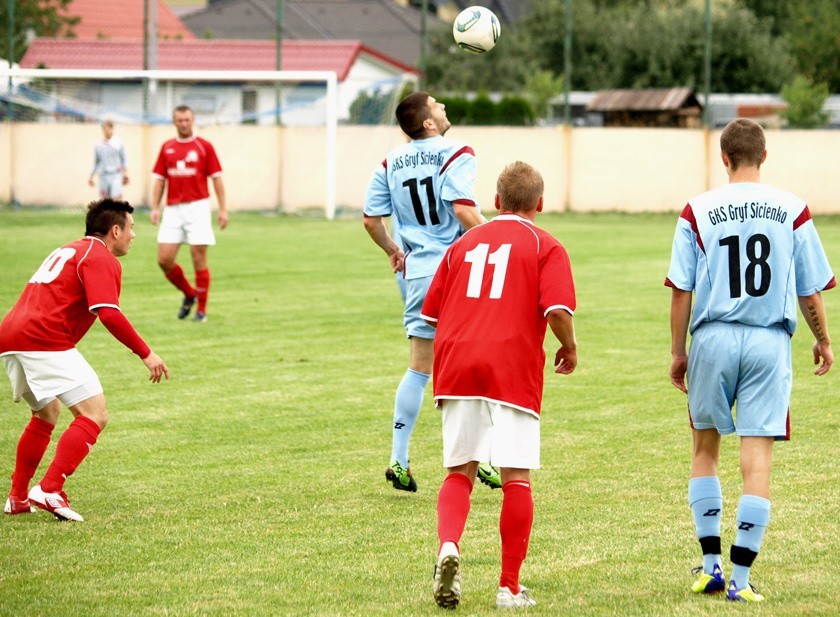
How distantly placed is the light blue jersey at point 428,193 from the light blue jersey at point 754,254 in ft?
7.31

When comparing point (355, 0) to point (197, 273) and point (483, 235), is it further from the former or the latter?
point (483, 235)

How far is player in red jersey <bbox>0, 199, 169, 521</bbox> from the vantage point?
6.31 meters

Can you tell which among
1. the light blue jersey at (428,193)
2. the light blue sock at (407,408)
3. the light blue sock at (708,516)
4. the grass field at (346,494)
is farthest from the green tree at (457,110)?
the light blue sock at (708,516)

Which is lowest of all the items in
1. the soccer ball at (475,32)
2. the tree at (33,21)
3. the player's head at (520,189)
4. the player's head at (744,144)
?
the player's head at (520,189)

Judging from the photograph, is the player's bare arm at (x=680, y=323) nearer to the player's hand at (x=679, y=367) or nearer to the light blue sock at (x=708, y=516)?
the player's hand at (x=679, y=367)

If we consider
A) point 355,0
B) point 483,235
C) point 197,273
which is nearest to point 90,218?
point 483,235

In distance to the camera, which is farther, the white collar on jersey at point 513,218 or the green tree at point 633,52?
the green tree at point 633,52

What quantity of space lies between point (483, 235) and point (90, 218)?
2400mm

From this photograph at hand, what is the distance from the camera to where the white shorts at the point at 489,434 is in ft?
16.4

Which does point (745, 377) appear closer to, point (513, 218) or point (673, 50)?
point (513, 218)

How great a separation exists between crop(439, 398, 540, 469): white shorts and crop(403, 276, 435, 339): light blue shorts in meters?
2.01

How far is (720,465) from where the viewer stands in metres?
7.39

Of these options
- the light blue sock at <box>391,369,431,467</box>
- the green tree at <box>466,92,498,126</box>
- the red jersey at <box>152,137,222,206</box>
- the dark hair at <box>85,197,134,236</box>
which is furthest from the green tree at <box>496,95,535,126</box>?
the dark hair at <box>85,197,134,236</box>

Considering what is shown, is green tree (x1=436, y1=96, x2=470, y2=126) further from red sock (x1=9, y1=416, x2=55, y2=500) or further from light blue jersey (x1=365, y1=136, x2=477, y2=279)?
red sock (x1=9, y1=416, x2=55, y2=500)
